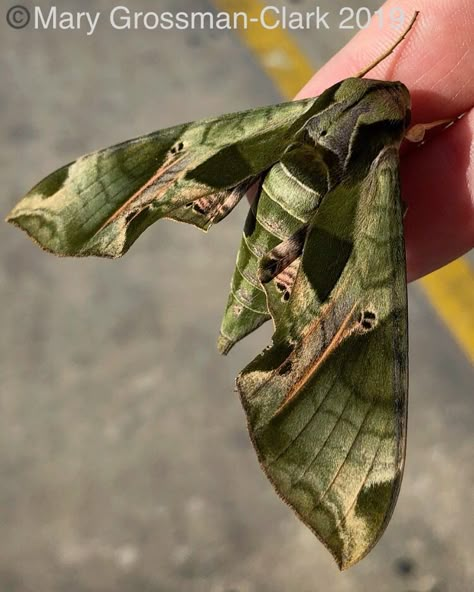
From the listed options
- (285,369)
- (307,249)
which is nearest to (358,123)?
(307,249)

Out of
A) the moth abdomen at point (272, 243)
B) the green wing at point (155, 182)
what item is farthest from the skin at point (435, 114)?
the moth abdomen at point (272, 243)

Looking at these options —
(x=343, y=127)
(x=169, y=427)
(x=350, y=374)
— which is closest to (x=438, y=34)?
(x=343, y=127)

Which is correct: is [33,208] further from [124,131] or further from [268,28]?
[268,28]

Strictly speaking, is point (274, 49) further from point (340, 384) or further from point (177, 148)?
point (340, 384)

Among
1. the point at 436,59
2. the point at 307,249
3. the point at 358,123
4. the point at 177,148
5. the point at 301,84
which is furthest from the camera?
the point at 301,84

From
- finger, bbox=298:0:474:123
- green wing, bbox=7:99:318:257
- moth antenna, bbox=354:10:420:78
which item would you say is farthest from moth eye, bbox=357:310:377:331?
finger, bbox=298:0:474:123

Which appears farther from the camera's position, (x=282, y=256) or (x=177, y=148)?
(x=177, y=148)

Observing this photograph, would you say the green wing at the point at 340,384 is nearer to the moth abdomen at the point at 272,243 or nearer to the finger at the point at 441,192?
the moth abdomen at the point at 272,243
